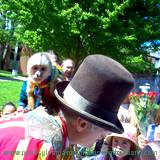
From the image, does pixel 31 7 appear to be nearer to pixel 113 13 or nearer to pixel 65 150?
pixel 113 13

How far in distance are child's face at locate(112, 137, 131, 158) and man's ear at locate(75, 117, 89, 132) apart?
92.6 inches

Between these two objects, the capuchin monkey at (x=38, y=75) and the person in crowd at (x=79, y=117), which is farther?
the capuchin monkey at (x=38, y=75)

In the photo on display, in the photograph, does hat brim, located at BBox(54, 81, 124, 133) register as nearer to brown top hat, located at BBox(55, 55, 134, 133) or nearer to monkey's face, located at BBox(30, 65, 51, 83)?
brown top hat, located at BBox(55, 55, 134, 133)

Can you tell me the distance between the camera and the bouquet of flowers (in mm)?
4121

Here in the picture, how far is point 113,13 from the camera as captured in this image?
20.2 m

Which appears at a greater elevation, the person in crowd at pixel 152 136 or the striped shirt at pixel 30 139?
the striped shirt at pixel 30 139

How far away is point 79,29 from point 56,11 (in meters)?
1.70

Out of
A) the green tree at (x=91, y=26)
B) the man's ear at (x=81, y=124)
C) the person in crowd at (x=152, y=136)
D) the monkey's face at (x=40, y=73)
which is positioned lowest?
the person in crowd at (x=152, y=136)

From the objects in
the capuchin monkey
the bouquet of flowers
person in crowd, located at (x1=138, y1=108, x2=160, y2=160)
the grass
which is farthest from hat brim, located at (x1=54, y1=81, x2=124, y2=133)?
the grass

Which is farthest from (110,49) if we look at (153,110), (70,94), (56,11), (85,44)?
(70,94)

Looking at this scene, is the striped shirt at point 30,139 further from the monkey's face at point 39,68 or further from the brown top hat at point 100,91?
the monkey's face at point 39,68

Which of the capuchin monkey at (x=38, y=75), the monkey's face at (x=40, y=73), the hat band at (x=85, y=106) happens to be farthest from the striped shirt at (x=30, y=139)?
the monkey's face at (x=40, y=73)

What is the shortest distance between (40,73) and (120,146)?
117 cm

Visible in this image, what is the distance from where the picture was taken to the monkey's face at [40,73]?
14.8 ft
